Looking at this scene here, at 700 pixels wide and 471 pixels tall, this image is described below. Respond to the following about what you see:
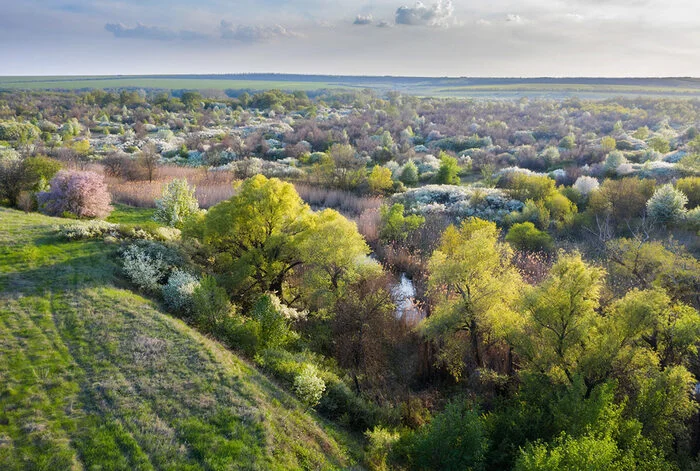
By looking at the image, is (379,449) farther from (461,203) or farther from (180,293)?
(461,203)

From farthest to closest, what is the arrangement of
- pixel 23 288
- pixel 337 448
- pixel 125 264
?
pixel 125 264 < pixel 23 288 < pixel 337 448

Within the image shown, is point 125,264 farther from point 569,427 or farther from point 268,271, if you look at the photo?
point 569,427

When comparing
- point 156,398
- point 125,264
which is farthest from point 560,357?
point 125,264

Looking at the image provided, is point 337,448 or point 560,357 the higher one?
Answer: point 560,357

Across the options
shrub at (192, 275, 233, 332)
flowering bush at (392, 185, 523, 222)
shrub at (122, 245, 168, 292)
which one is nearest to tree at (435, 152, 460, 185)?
flowering bush at (392, 185, 523, 222)

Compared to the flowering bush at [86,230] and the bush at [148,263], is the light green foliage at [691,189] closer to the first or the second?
the bush at [148,263]
